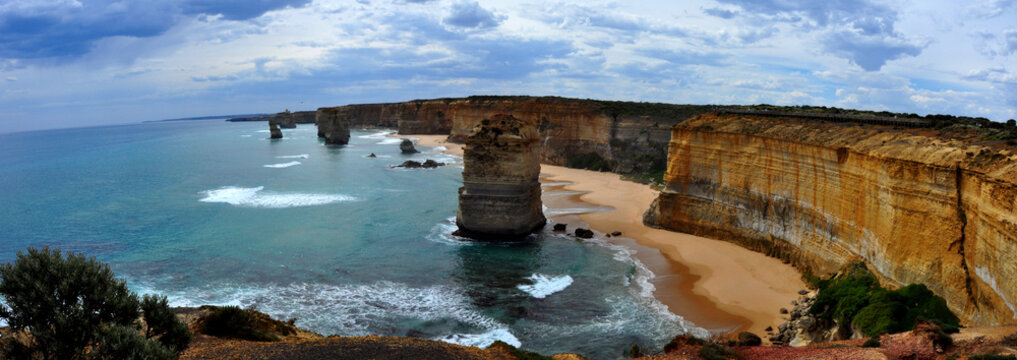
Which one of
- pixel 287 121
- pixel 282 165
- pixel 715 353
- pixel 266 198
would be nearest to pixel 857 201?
pixel 715 353

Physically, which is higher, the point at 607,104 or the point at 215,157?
the point at 607,104

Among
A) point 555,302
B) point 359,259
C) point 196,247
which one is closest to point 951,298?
point 555,302

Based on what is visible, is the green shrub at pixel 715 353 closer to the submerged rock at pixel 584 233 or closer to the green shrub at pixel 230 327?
the green shrub at pixel 230 327

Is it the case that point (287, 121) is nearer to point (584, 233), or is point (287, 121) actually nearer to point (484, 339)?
point (584, 233)

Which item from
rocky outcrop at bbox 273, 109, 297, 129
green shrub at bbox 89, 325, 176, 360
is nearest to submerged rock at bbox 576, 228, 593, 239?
green shrub at bbox 89, 325, 176, 360

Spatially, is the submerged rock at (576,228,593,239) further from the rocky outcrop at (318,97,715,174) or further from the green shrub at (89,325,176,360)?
the green shrub at (89,325,176,360)

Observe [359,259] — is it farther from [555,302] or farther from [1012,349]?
[1012,349]

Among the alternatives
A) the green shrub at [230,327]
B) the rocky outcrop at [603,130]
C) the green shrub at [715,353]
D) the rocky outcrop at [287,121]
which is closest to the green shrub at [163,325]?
the green shrub at [230,327]
